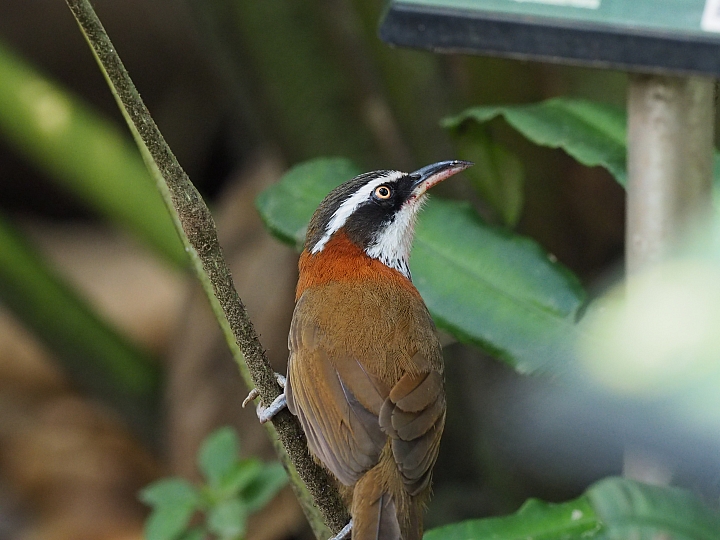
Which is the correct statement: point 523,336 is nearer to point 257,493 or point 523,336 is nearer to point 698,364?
point 698,364

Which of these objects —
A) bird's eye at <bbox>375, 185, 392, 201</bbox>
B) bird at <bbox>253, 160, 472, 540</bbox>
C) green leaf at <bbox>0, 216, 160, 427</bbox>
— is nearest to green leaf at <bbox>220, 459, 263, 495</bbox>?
bird at <bbox>253, 160, 472, 540</bbox>

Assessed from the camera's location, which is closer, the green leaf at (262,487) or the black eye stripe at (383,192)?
the black eye stripe at (383,192)

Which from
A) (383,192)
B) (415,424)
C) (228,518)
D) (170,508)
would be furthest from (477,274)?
(170,508)

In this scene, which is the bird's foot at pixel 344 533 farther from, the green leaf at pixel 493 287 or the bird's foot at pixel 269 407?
the green leaf at pixel 493 287

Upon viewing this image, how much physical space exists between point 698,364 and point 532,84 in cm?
183

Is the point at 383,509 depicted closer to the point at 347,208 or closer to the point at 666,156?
the point at 347,208

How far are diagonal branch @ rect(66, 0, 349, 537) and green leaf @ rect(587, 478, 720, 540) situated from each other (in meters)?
0.54

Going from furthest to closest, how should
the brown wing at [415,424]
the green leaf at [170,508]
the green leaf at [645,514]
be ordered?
1. the green leaf at [170,508]
2. the brown wing at [415,424]
3. the green leaf at [645,514]

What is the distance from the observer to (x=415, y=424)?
209cm

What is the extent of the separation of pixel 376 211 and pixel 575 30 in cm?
69

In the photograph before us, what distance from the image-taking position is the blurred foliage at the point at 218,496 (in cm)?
262

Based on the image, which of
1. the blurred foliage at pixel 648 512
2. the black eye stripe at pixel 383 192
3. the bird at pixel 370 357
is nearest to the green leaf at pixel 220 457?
the bird at pixel 370 357

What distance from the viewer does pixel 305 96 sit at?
11.4 ft

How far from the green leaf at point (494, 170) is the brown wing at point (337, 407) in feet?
2.78
